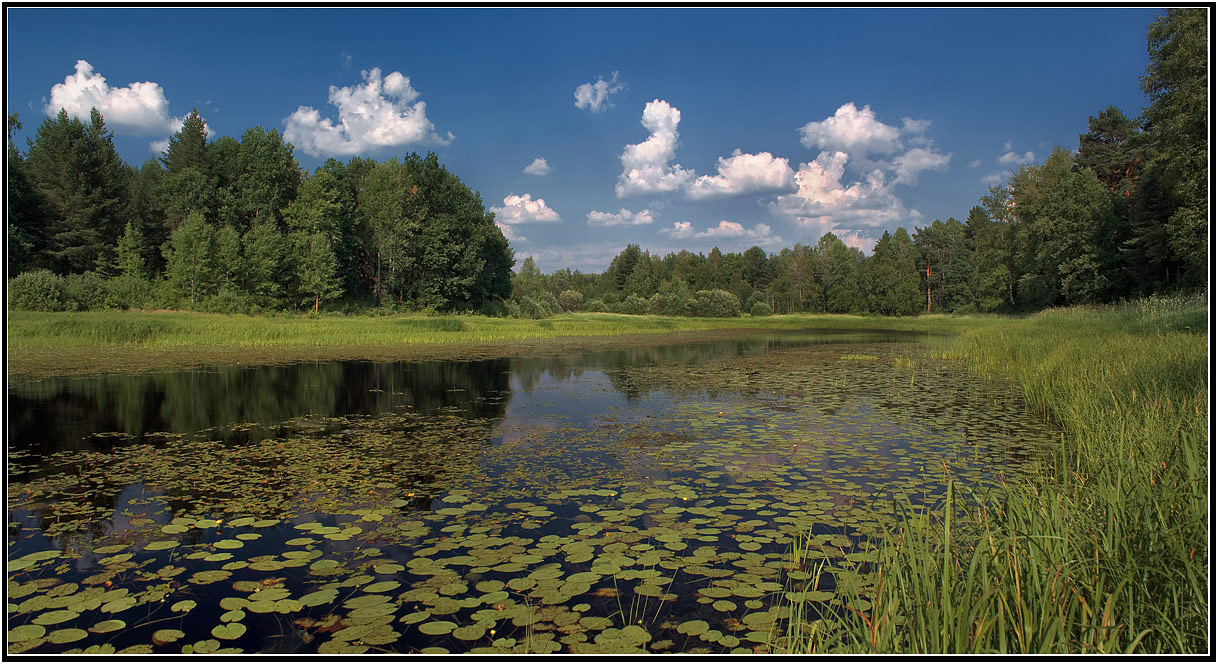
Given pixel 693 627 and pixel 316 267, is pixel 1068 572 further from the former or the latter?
pixel 316 267

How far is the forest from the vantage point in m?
34.1

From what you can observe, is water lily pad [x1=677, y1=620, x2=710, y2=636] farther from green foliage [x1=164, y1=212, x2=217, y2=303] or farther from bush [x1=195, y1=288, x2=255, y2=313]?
green foliage [x1=164, y1=212, x2=217, y2=303]

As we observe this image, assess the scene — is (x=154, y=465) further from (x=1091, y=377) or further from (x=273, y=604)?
(x=1091, y=377)

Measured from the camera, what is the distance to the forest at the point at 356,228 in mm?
34062

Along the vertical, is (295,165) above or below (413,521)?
above

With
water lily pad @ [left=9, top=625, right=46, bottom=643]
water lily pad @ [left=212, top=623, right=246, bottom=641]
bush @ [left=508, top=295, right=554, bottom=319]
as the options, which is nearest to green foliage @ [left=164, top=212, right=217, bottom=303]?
bush @ [left=508, top=295, right=554, bottom=319]

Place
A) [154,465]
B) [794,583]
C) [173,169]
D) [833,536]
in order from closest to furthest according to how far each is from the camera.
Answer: [794,583]
[833,536]
[154,465]
[173,169]

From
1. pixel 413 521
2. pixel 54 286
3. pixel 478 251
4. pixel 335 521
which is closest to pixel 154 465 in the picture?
pixel 335 521

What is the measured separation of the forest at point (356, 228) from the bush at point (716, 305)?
24.8m

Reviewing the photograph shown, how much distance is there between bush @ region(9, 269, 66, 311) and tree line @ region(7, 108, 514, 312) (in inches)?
76.9

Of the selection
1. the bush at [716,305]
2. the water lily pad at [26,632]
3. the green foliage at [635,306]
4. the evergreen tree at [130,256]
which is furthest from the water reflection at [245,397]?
the green foliage at [635,306]

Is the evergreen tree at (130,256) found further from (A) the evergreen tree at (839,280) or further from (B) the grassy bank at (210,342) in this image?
(A) the evergreen tree at (839,280)

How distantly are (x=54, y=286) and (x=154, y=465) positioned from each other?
3039 centimetres

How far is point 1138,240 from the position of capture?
3619cm
